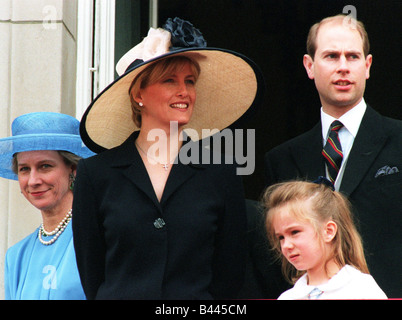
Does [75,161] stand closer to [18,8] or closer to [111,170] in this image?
[111,170]

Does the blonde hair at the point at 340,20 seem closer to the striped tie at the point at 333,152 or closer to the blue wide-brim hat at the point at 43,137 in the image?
the striped tie at the point at 333,152

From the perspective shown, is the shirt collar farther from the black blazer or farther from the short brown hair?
the short brown hair

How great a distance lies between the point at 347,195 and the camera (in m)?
3.14

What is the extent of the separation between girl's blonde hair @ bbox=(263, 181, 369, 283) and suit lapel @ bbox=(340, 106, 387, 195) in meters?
0.09

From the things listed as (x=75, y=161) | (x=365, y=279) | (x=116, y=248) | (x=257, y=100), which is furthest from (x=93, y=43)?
(x=365, y=279)

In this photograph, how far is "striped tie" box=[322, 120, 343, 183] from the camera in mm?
3264

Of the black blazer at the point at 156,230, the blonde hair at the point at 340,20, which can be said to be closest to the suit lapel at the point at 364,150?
the blonde hair at the point at 340,20

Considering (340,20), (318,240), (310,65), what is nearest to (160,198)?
(318,240)

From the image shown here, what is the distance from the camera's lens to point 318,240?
3045mm

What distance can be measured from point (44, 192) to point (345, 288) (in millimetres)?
1487

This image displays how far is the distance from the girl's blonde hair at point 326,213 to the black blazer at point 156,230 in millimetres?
188

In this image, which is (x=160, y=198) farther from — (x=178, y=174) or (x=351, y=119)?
(x=351, y=119)

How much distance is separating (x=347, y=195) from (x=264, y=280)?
1.77 feet

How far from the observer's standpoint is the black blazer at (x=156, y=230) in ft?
9.64
